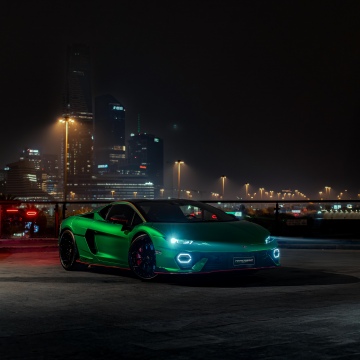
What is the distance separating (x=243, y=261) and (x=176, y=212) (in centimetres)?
189

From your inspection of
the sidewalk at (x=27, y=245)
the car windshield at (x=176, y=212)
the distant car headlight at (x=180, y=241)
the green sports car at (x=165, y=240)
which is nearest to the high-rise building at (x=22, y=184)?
the sidewalk at (x=27, y=245)

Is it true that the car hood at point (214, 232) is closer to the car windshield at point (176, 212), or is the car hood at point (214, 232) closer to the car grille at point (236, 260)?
the car grille at point (236, 260)

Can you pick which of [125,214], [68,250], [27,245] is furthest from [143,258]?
[27,245]

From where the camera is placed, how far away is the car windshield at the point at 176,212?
37.9 ft

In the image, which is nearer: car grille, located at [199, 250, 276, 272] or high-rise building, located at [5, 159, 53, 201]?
car grille, located at [199, 250, 276, 272]

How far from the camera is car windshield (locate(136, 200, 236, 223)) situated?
1156 centimetres

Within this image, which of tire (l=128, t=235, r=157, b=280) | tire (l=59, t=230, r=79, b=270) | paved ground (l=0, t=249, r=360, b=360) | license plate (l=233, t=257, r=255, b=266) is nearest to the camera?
paved ground (l=0, t=249, r=360, b=360)

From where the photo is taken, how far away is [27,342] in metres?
6.25

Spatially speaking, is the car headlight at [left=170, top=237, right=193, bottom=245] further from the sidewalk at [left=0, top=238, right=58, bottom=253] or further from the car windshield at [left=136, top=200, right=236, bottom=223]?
the sidewalk at [left=0, top=238, right=58, bottom=253]

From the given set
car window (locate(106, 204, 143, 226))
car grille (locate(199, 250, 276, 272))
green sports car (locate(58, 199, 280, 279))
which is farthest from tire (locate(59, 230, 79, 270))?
car grille (locate(199, 250, 276, 272))

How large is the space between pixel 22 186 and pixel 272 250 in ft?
502

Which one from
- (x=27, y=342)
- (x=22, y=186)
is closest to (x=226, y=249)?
(x=27, y=342)

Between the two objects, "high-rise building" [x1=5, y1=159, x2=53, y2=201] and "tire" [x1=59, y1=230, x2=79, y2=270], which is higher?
"high-rise building" [x1=5, y1=159, x2=53, y2=201]

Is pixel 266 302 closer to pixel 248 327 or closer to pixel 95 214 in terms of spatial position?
pixel 248 327
